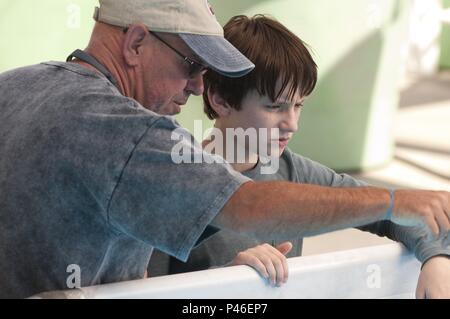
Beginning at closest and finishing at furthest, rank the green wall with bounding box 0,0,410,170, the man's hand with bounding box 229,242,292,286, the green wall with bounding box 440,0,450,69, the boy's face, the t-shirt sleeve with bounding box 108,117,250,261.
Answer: the t-shirt sleeve with bounding box 108,117,250,261 < the man's hand with bounding box 229,242,292,286 < the boy's face < the green wall with bounding box 0,0,410,170 < the green wall with bounding box 440,0,450,69

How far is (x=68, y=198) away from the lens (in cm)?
117

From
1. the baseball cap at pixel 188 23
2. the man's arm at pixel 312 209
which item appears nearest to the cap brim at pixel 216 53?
the baseball cap at pixel 188 23

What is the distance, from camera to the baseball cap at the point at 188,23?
130 centimetres

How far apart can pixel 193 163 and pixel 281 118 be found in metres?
0.63

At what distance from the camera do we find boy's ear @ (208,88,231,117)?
69.9 inches

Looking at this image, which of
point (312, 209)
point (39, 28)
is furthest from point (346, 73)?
point (312, 209)

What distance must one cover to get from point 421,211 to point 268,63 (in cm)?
62

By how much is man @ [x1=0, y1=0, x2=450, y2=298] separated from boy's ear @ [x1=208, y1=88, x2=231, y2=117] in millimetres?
399

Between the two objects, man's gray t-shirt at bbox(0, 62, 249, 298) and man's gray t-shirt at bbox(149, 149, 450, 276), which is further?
man's gray t-shirt at bbox(149, 149, 450, 276)

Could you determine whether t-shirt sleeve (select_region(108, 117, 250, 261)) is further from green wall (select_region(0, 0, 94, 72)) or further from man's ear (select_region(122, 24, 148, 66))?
green wall (select_region(0, 0, 94, 72))

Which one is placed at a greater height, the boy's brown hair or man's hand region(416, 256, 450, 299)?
the boy's brown hair

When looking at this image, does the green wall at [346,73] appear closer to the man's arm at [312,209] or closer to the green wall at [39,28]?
the green wall at [39,28]

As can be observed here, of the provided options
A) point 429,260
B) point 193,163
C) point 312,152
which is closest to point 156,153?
point 193,163

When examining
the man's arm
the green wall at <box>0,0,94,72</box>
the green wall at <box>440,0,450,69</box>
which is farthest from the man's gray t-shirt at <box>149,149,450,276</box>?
the green wall at <box>440,0,450,69</box>
